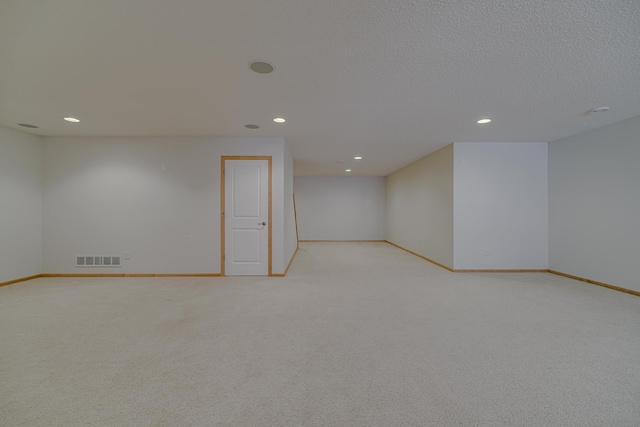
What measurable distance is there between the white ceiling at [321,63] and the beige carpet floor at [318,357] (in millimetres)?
2464

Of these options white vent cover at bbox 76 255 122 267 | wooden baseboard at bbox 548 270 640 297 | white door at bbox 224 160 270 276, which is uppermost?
white door at bbox 224 160 270 276

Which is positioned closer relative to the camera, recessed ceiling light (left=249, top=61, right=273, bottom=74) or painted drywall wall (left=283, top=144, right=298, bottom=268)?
recessed ceiling light (left=249, top=61, right=273, bottom=74)

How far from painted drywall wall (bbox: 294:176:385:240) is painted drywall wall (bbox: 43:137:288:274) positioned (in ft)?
17.2

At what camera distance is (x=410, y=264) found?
565 cm

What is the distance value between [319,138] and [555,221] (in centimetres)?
473

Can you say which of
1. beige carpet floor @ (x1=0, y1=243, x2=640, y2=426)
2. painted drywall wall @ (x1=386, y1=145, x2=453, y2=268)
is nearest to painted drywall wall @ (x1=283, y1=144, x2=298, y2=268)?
beige carpet floor @ (x1=0, y1=243, x2=640, y2=426)

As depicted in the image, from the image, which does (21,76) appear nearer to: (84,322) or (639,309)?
(84,322)

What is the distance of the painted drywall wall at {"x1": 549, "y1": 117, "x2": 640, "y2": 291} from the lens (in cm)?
357

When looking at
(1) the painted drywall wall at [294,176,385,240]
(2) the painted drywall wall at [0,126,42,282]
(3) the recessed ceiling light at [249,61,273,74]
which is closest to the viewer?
(3) the recessed ceiling light at [249,61,273,74]

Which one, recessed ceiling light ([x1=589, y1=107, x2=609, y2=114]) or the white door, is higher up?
recessed ceiling light ([x1=589, y1=107, x2=609, y2=114])

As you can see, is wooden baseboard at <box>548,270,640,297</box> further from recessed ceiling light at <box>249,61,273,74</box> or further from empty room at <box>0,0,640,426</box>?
recessed ceiling light at <box>249,61,273,74</box>

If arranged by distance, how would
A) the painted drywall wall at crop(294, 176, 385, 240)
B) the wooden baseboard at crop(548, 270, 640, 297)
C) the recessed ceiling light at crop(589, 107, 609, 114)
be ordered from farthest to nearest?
the painted drywall wall at crop(294, 176, 385, 240)
the wooden baseboard at crop(548, 270, 640, 297)
the recessed ceiling light at crop(589, 107, 609, 114)

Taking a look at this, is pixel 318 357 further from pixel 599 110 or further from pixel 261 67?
pixel 599 110

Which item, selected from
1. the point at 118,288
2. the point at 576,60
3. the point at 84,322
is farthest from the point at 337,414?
the point at 118,288
